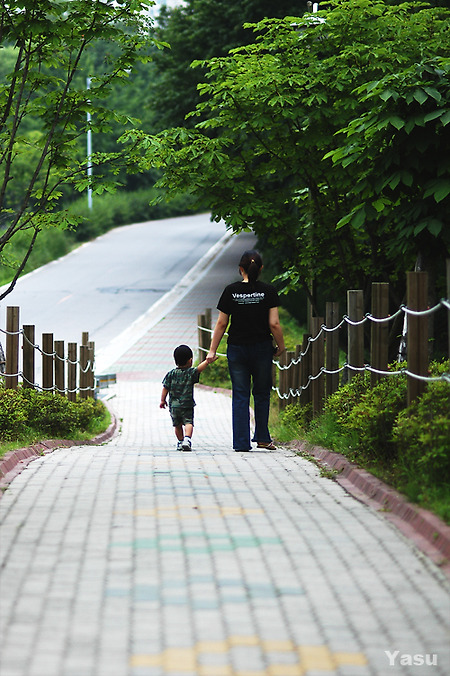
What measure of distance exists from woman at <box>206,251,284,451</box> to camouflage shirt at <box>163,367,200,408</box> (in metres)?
0.76

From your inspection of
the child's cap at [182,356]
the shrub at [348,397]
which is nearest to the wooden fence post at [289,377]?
the child's cap at [182,356]

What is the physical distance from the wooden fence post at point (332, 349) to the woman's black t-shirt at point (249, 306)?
99 centimetres

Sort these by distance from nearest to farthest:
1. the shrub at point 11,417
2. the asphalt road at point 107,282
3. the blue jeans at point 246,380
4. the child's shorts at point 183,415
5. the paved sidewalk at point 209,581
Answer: the paved sidewalk at point 209,581 → the blue jeans at point 246,380 → the shrub at point 11,417 → the child's shorts at point 183,415 → the asphalt road at point 107,282

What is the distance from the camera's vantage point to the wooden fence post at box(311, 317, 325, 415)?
38.2ft

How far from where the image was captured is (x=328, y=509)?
6277mm

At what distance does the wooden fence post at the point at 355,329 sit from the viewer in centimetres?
936

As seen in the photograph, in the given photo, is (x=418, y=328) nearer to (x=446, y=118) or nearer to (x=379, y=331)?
(x=379, y=331)

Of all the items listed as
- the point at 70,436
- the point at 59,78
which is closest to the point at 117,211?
the point at 70,436

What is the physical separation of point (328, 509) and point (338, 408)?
3.00 meters

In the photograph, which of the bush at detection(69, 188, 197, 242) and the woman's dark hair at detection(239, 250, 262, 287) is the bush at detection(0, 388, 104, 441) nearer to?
the woman's dark hair at detection(239, 250, 262, 287)

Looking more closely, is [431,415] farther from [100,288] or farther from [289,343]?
[100,288]

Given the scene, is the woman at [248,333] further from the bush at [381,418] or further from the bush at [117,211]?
the bush at [117,211]

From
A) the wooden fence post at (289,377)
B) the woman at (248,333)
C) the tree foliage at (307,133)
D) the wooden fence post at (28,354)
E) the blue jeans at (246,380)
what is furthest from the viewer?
the wooden fence post at (289,377)

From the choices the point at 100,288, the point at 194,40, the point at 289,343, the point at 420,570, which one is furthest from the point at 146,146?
the point at 100,288
